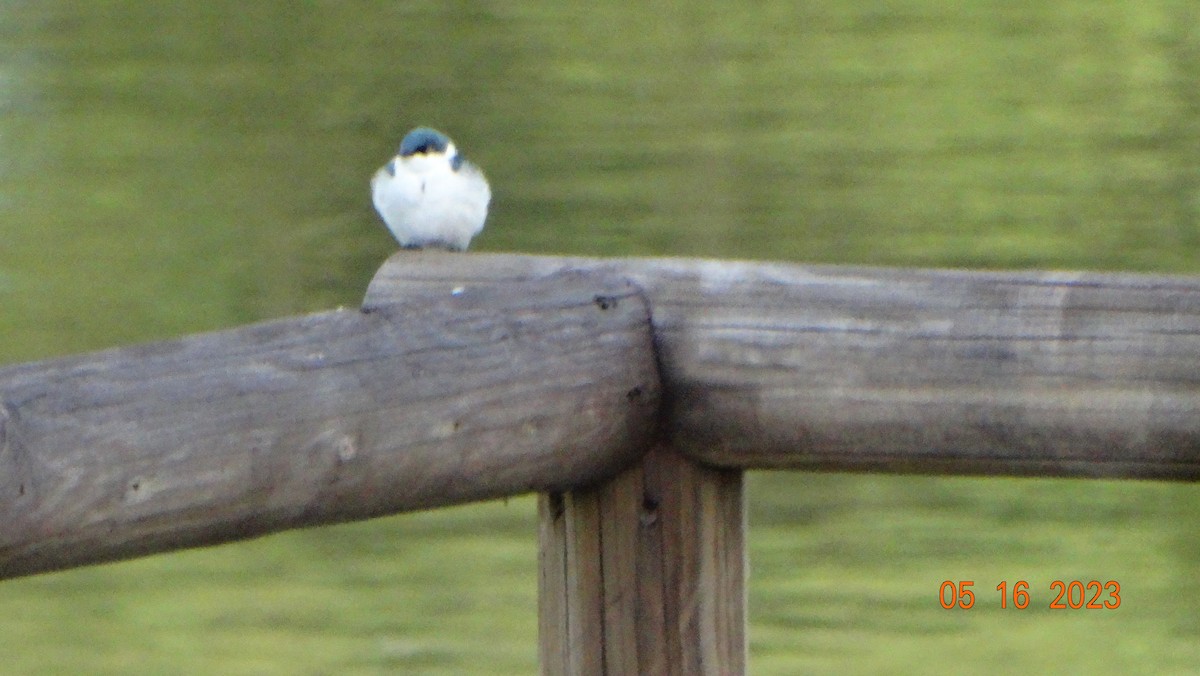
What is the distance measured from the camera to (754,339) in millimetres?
1386

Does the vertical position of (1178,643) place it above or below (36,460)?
below

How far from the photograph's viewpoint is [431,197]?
2.72 meters

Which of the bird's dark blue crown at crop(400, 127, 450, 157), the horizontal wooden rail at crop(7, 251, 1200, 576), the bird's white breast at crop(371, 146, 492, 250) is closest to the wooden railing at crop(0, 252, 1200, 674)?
the horizontal wooden rail at crop(7, 251, 1200, 576)

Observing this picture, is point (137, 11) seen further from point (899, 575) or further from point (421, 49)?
point (899, 575)

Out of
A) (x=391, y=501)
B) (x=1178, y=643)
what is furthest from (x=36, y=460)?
(x=1178, y=643)

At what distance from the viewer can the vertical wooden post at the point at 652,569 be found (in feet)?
4.83

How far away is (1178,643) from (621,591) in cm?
196
